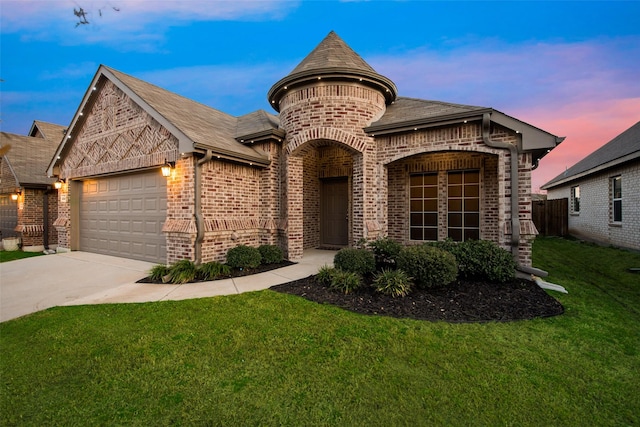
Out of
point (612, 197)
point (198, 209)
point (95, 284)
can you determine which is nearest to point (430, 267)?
point (198, 209)

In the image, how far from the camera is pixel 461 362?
127 inches

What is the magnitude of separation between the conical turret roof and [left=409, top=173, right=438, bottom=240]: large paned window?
2792 millimetres

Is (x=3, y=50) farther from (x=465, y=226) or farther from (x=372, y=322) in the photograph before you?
(x=465, y=226)

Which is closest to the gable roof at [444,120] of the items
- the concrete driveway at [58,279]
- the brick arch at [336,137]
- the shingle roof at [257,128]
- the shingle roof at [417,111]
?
the shingle roof at [417,111]

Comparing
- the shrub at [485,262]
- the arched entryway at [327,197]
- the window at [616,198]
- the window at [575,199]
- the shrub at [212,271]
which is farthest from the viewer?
the window at [575,199]

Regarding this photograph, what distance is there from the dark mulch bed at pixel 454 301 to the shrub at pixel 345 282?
0.41 ft

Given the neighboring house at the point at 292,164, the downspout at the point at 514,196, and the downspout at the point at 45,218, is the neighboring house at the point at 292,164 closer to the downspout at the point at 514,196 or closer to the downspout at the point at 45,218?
the downspout at the point at 514,196

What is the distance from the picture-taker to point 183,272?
6520 millimetres

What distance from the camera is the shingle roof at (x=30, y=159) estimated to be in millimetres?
12484

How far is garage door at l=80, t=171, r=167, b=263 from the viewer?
8.23 meters

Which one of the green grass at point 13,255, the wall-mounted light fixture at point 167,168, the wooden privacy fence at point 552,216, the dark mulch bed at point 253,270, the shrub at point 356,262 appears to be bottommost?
the green grass at point 13,255

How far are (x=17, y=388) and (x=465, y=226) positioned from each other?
31.3ft

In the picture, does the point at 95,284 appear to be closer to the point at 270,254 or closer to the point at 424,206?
the point at 270,254

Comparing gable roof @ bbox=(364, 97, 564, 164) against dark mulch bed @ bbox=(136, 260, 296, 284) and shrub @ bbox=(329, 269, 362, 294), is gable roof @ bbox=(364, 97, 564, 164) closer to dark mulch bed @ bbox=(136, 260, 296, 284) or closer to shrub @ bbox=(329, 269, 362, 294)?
shrub @ bbox=(329, 269, 362, 294)
